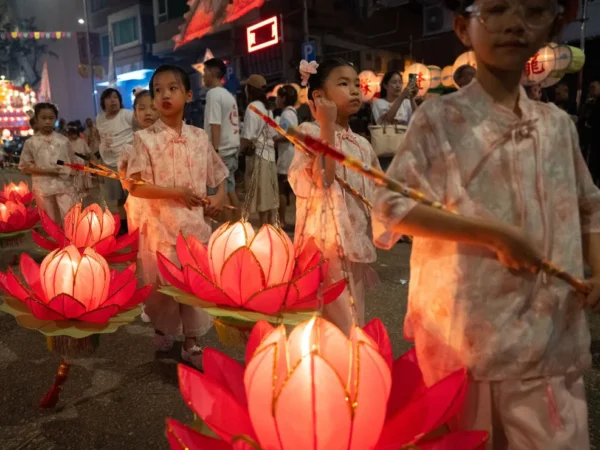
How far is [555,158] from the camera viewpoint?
1.31 meters

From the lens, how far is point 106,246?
3.15 m

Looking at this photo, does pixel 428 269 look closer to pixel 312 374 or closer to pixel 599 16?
pixel 312 374

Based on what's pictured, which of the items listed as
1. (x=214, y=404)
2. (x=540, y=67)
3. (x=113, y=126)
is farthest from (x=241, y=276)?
(x=540, y=67)

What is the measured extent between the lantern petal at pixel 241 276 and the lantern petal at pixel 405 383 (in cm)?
54

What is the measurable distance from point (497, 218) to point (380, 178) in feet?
1.08

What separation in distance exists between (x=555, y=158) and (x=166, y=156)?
91.3 inches

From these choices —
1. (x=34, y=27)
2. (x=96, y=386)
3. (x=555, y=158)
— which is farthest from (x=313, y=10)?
(x=34, y=27)

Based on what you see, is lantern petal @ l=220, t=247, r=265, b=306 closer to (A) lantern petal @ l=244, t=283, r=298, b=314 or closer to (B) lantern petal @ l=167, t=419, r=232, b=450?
(A) lantern petal @ l=244, t=283, r=298, b=314

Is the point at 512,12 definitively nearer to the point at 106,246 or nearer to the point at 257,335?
the point at 257,335

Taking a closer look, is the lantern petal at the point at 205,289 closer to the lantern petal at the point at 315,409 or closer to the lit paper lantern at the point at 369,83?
the lantern petal at the point at 315,409

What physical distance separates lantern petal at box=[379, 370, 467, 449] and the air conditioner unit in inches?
545

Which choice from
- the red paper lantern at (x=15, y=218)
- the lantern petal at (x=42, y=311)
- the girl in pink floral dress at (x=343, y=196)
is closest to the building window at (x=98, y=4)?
the red paper lantern at (x=15, y=218)

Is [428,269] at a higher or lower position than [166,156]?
lower

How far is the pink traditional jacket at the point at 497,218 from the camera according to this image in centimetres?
127
